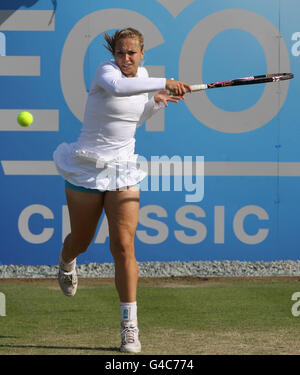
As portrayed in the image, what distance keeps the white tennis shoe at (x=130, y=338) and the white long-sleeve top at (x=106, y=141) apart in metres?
0.80

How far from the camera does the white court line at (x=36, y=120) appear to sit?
8.12 meters

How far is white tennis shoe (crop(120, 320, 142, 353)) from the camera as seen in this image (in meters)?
4.38

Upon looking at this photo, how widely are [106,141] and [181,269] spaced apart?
369 cm

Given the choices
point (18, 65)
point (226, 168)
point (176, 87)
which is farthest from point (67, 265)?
point (18, 65)

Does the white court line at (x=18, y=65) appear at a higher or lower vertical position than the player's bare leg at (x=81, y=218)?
higher

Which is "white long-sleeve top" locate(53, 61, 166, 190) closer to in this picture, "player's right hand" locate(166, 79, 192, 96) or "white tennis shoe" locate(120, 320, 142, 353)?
"player's right hand" locate(166, 79, 192, 96)

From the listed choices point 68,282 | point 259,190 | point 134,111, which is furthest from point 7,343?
point 259,190

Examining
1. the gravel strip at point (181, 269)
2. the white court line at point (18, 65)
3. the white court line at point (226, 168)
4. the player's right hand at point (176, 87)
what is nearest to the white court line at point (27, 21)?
the white court line at point (18, 65)

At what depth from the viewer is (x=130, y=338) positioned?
4402 millimetres

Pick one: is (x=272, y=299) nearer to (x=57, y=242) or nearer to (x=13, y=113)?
(x=57, y=242)

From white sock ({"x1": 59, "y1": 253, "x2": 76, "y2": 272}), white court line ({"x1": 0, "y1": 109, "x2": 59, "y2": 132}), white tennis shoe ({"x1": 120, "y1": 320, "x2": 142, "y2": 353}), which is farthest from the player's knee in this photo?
white court line ({"x1": 0, "y1": 109, "x2": 59, "y2": 132})

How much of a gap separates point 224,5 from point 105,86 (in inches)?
162

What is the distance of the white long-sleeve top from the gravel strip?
3.36 metres

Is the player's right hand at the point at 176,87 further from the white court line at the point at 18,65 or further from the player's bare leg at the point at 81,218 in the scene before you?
the white court line at the point at 18,65
